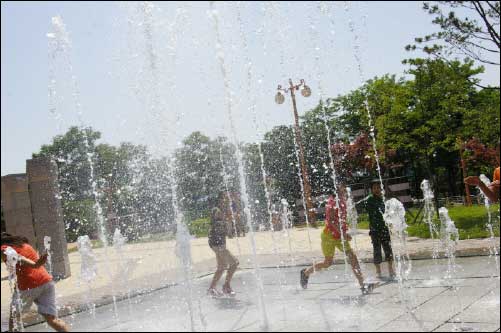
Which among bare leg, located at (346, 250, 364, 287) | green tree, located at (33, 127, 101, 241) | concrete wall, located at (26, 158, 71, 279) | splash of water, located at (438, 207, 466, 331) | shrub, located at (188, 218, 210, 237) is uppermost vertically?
green tree, located at (33, 127, 101, 241)

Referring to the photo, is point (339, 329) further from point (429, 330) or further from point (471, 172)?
point (471, 172)

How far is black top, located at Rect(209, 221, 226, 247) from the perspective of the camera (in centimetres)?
809

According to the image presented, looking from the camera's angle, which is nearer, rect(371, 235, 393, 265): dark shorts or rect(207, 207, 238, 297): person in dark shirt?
rect(207, 207, 238, 297): person in dark shirt

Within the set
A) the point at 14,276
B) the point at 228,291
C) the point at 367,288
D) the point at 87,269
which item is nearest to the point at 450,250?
the point at 367,288

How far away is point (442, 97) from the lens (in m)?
20.4

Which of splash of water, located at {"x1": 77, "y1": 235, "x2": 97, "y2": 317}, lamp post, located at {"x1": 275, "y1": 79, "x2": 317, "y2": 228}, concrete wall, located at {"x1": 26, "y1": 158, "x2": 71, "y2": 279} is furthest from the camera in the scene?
lamp post, located at {"x1": 275, "y1": 79, "x2": 317, "y2": 228}

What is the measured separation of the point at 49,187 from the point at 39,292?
7662 mm

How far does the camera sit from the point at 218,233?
8125 millimetres

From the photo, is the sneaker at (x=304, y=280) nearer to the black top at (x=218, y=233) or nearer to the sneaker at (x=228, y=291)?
the sneaker at (x=228, y=291)

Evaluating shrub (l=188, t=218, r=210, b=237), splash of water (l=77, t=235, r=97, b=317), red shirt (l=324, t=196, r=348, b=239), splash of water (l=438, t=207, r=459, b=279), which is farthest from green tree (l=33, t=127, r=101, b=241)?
red shirt (l=324, t=196, r=348, b=239)

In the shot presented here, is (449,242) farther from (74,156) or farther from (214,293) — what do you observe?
(74,156)

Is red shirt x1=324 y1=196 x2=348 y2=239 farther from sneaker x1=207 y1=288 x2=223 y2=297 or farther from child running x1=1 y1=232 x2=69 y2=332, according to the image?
child running x1=1 y1=232 x2=69 y2=332

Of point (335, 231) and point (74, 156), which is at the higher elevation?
point (74, 156)

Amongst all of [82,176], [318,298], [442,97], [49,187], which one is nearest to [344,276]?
[318,298]
